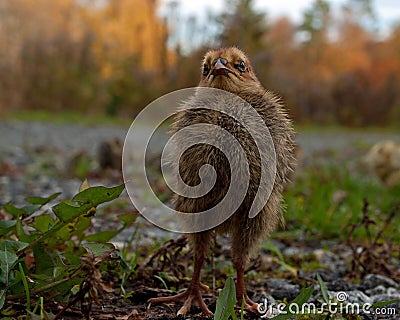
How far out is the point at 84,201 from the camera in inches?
98.2

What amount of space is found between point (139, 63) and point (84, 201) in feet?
95.1

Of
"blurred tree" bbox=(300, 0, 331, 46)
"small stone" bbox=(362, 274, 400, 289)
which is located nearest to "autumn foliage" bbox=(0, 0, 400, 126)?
"blurred tree" bbox=(300, 0, 331, 46)

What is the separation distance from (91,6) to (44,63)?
14414mm

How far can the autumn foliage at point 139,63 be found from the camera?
23.6m

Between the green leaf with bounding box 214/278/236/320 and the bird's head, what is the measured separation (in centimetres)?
97

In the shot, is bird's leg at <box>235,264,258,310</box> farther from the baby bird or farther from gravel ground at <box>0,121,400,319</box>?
Result: gravel ground at <box>0,121,400,319</box>

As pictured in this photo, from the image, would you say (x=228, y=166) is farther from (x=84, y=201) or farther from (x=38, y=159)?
(x=38, y=159)

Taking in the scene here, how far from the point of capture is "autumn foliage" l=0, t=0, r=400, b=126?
23609mm

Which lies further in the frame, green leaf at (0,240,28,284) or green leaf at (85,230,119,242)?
green leaf at (85,230,119,242)

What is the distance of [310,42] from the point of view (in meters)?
43.8

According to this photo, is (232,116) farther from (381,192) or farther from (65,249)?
(381,192)

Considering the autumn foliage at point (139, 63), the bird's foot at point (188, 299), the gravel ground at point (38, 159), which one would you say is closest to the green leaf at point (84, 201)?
the bird's foot at point (188, 299)

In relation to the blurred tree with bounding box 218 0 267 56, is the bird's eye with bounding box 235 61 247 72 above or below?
below

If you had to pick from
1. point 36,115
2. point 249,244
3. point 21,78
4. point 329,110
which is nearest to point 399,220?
point 249,244
